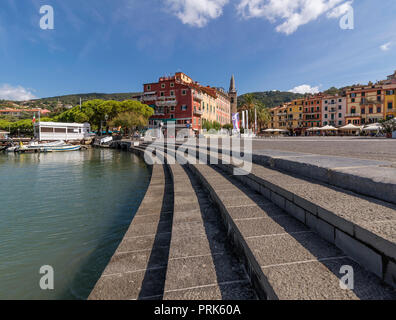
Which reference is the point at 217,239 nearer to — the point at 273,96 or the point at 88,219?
the point at 88,219

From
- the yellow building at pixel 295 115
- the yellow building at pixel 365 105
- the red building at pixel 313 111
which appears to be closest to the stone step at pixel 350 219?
the yellow building at pixel 365 105

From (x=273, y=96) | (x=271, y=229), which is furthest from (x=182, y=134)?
(x=273, y=96)

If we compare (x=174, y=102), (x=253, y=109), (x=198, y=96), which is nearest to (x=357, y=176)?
(x=174, y=102)

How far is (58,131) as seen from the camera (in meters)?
42.7

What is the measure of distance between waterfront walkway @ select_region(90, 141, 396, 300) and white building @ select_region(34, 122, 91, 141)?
151ft

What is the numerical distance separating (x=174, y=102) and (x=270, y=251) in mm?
46822

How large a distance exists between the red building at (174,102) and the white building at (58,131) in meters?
14.3

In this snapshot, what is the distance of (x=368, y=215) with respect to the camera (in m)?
1.81

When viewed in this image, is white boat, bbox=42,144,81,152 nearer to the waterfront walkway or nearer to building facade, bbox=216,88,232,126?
the waterfront walkway

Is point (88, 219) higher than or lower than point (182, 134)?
lower

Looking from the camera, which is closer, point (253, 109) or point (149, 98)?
point (149, 98)

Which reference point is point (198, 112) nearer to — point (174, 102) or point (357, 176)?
point (174, 102)

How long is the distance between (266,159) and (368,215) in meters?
3.61

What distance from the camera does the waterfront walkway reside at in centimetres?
148
